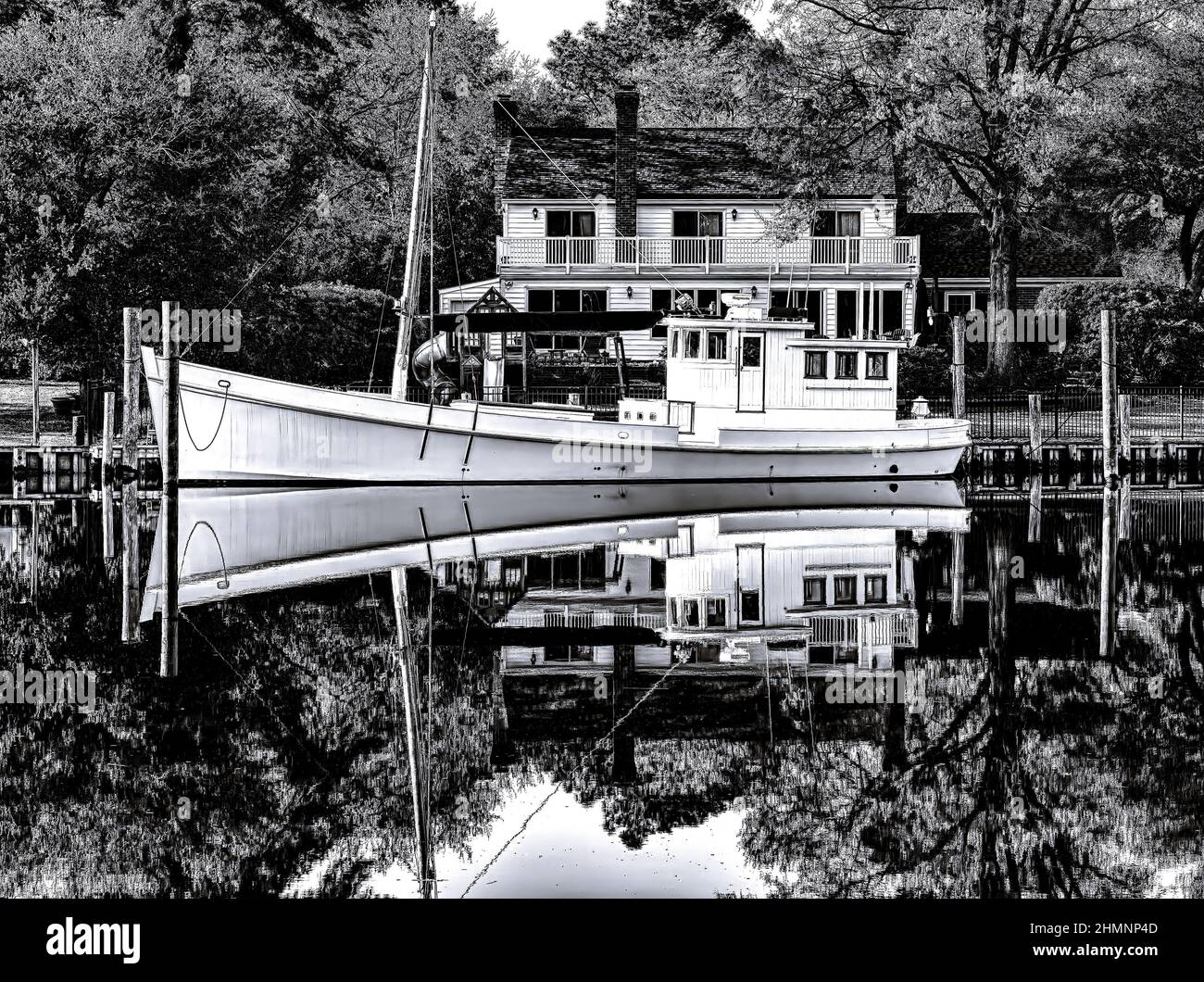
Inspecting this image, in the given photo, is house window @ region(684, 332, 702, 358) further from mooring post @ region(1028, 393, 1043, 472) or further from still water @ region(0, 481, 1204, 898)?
still water @ region(0, 481, 1204, 898)

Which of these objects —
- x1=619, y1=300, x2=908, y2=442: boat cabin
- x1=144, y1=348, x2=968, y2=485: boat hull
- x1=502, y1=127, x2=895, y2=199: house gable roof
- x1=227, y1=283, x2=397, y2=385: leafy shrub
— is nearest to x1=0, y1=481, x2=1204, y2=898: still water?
x1=144, y1=348, x2=968, y2=485: boat hull

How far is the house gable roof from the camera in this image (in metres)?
51.3

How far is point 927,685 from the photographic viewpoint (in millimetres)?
13797

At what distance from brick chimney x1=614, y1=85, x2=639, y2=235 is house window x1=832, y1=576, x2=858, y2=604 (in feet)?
105

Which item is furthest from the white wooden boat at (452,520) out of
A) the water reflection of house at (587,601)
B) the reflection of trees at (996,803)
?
the reflection of trees at (996,803)

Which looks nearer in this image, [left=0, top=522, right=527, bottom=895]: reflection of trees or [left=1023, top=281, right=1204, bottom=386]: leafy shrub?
[left=0, top=522, right=527, bottom=895]: reflection of trees

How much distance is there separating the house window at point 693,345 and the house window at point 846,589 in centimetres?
1524

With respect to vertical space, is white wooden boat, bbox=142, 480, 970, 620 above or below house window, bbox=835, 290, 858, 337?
below

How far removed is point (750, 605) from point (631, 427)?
16.6 meters

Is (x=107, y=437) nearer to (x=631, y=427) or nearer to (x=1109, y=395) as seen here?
(x=631, y=427)

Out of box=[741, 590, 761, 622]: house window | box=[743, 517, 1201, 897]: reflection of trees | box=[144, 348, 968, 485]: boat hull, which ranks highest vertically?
box=[144, 348, 968, 485]: boat hull

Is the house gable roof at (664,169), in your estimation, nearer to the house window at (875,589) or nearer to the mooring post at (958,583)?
the mooring post at (958,583)

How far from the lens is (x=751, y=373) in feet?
117

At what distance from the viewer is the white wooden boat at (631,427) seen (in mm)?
33531
